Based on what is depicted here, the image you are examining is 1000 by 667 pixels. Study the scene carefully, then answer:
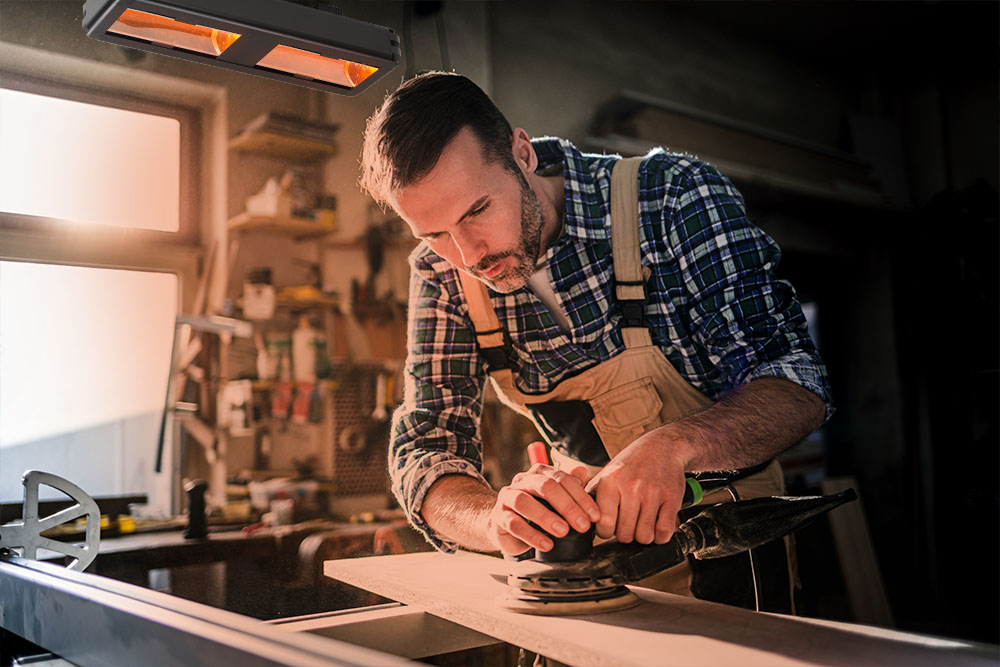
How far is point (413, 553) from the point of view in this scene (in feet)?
4.68

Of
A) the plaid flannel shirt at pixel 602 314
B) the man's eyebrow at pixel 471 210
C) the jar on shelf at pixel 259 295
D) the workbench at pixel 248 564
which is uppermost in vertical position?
the jar on shelf at pixel 259 295

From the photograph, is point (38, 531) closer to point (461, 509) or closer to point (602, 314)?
point (461, 509)

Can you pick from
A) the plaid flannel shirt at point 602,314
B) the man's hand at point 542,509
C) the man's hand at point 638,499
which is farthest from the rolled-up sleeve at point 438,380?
the man's hand at point 638,499

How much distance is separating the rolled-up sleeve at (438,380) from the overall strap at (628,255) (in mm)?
281

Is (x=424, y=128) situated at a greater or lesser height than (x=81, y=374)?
greater

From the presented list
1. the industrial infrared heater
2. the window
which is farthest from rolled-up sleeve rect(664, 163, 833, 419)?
the window

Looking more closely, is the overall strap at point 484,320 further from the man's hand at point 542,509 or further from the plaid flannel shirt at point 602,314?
the man's hand at point 542,509

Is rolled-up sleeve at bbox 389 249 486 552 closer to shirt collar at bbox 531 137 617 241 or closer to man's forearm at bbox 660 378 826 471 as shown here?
shirt collar at bbox 531 137 617 241

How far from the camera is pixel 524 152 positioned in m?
1.37

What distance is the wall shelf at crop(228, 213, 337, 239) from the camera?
178 centimetres

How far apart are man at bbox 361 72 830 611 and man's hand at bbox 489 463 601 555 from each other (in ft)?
0.20

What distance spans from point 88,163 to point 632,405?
40.9 inches

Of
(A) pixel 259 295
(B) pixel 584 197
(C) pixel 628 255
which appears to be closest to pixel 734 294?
(C) pixel 628 255

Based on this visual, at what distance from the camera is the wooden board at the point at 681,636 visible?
701mm
